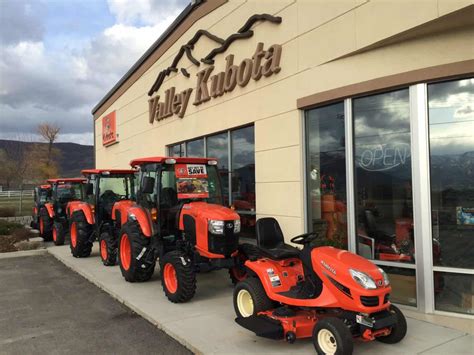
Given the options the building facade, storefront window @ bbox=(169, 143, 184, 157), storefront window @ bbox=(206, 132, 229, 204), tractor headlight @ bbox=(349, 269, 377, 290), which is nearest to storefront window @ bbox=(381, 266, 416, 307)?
the building facade

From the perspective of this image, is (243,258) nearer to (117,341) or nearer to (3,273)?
(117,341)

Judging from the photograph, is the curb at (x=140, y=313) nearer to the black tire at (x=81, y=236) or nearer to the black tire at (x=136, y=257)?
the black tire at (x=136, y=257)

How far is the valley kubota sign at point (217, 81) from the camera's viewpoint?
752cm

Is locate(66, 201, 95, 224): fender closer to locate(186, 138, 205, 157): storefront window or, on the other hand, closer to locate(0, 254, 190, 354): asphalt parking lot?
locate(0, 254, 190, 354): asphalt parking lot

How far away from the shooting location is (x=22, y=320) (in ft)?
18.9

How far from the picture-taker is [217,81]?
9109 mm

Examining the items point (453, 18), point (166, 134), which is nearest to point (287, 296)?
point (453, 18)

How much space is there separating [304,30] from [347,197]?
9.05 ft

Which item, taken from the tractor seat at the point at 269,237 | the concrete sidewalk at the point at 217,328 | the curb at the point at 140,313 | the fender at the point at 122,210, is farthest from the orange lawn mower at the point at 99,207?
the tractor seat at the point at 269,237

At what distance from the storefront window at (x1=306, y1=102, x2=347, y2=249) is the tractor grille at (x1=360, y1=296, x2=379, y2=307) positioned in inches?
91.0

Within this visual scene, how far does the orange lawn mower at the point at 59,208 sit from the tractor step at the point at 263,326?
986 centimetres

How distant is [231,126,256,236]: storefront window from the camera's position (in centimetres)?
841

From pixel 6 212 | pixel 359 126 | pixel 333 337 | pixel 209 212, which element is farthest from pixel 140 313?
pixel 6 212

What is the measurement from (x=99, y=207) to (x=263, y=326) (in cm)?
645
